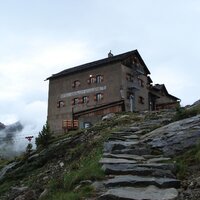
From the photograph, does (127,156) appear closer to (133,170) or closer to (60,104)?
(133,170)

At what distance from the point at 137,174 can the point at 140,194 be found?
1570 mm

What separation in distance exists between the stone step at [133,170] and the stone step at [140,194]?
3.06 ft

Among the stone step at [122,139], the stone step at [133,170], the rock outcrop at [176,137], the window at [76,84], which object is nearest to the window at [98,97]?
the window at [76,84]

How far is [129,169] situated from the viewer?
986cm

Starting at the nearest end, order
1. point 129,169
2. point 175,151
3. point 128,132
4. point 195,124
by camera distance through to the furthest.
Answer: point 129,169 → point 175,151 → point 195,124 → point 128,132

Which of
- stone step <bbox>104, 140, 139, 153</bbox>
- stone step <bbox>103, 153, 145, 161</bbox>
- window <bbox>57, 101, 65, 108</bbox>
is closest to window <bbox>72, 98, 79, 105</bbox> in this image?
window <bbox>57, 101, 65, 108</bbox>

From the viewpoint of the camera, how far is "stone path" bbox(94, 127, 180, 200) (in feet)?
26.4

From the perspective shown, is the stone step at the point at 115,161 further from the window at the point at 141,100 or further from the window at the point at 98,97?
the window at the point at 141,100

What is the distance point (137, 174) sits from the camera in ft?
31.6

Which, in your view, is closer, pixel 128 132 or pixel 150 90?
pixel 128 132

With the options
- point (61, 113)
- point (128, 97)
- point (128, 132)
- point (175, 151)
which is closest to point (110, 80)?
point (128, 97)

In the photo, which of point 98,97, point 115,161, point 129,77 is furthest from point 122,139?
point 129,77

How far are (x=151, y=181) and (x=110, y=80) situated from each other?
144 ft

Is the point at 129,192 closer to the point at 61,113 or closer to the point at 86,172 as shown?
the point at 86,172
